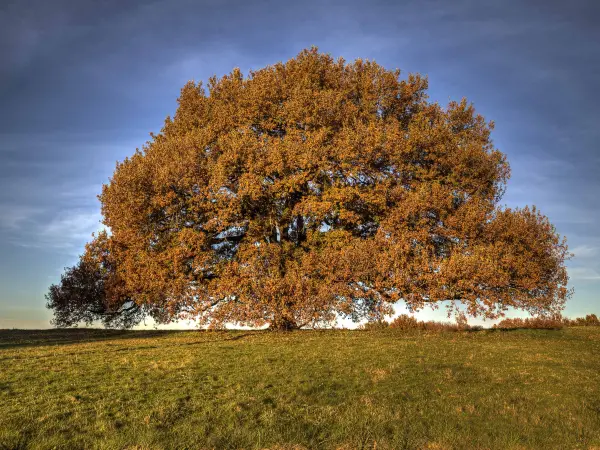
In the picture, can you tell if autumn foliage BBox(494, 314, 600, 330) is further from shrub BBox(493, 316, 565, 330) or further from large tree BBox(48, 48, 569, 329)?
large tree BBox(48, 48, 569, 329)

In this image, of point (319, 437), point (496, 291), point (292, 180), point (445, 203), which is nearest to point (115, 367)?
point (319, 437)

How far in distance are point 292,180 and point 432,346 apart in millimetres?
11205

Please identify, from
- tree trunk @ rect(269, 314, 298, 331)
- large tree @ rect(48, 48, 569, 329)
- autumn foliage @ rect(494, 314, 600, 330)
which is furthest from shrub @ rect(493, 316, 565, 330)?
tree trunk @ rect(269, 314, 298, 331)

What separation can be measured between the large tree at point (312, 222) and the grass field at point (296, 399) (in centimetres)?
606

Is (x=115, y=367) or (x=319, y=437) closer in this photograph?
(x=319, y=437)

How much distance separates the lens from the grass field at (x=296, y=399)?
975 cm

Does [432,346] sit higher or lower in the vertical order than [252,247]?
lower

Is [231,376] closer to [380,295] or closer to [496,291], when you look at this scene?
[380,295]

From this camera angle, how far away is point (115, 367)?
16250 millimetres

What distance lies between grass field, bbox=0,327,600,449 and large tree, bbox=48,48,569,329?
6.06 metres

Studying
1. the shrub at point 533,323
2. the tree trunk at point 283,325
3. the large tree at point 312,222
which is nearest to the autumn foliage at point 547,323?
→ the shrub at point 533,323

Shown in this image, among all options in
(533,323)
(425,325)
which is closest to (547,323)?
(533,323)

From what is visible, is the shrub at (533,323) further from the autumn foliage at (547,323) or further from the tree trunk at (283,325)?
the tree trunk at (283,325)

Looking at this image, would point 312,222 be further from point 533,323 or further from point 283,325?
point 533,323
